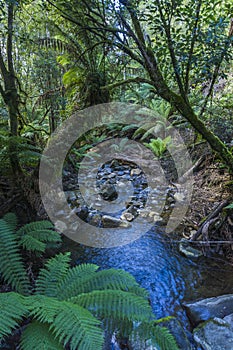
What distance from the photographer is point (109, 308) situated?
5.14ft

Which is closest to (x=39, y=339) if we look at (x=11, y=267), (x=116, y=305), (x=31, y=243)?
(x=116, y=305)

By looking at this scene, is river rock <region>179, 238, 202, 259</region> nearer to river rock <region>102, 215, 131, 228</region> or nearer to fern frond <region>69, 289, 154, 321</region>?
river rock <region>102, 215, 131, 228</region>

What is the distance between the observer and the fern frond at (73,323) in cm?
127

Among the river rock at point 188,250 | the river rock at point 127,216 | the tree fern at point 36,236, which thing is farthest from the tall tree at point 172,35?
the tree fern at point 36,236

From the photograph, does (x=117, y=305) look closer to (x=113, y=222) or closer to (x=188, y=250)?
(x=188, y=250)

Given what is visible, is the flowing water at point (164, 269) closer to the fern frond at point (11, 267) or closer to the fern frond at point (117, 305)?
the fern frond at point (117, 305)

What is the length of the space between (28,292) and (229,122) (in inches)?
159

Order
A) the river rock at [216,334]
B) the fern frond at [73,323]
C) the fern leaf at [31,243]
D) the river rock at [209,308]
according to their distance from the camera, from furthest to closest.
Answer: the fern leaf at [31,243], the river rock at [209,308], the river rock at [216,334], the fern frond at [73,323]

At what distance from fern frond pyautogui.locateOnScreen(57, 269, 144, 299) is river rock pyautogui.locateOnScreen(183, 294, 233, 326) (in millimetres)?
694

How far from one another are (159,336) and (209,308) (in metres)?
0.89

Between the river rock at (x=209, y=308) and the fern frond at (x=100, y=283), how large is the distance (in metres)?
0.69

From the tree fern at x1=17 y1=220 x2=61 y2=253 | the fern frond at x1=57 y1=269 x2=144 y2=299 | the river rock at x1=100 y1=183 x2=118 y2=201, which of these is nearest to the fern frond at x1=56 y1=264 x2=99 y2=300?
the fern frond at x1=57 y1=269 x2=144 y2=299

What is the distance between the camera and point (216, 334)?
1.94 m

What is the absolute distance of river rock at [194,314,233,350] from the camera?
6.09ft
